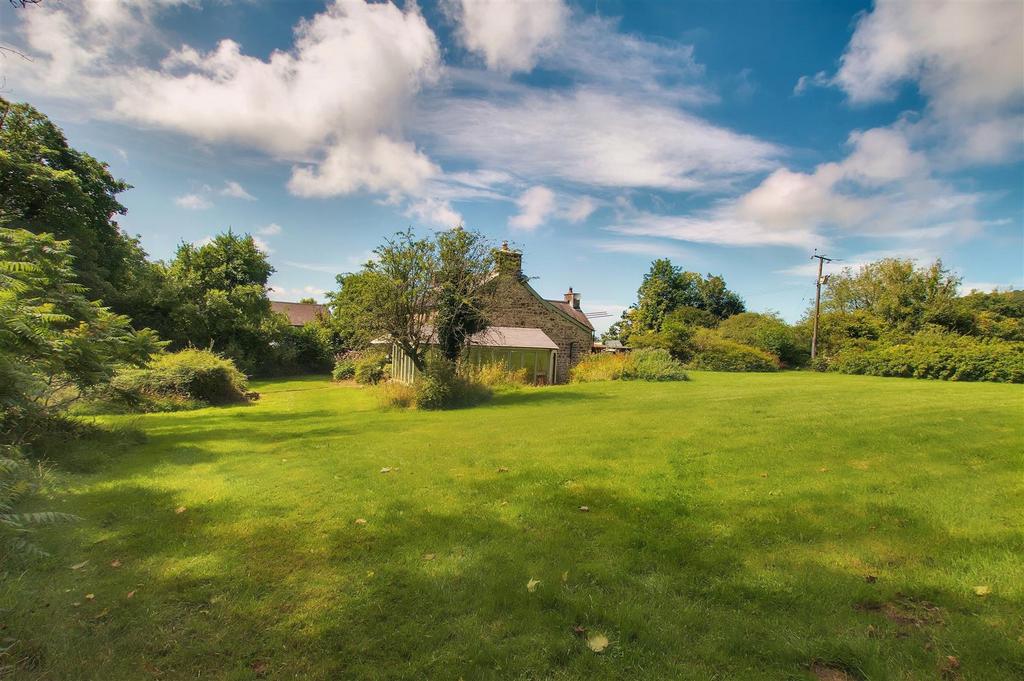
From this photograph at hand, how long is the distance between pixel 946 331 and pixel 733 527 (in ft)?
138

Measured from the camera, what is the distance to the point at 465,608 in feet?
11.0

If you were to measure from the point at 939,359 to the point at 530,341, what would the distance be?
22806 millimetres

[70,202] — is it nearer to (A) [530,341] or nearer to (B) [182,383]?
(B) [182,383]

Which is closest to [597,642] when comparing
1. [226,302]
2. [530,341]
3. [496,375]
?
[496,375]

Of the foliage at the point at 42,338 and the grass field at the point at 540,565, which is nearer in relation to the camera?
the grass field at the point at 540,565

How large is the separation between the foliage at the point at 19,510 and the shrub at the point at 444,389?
9.45 m

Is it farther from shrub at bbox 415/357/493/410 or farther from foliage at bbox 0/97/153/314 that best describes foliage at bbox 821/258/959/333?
foliage at bbox 0/97/153/314

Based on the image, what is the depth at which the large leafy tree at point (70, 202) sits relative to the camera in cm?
1727

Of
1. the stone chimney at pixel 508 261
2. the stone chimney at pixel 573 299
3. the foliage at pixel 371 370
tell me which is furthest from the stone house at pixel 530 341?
the stone chimney at pixel 573 299

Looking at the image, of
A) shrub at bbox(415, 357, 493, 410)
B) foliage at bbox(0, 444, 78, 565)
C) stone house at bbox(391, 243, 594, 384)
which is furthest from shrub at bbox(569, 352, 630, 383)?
foliage at bbox(0, 444, 78, 565)

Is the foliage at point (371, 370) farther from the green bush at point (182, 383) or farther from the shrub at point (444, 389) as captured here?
the shrub at point (444, 389)

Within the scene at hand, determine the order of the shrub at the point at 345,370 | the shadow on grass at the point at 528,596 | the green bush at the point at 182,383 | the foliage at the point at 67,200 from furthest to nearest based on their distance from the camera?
the shrub at the point at 345,370 → the foliage at the point at 67,200 → the green bush at the point at 182,383 → the shadow on grass at the point at 528,596

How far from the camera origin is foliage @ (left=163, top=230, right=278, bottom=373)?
89.3 ft

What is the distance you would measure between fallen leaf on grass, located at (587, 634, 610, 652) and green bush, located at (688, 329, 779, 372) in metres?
34.6
